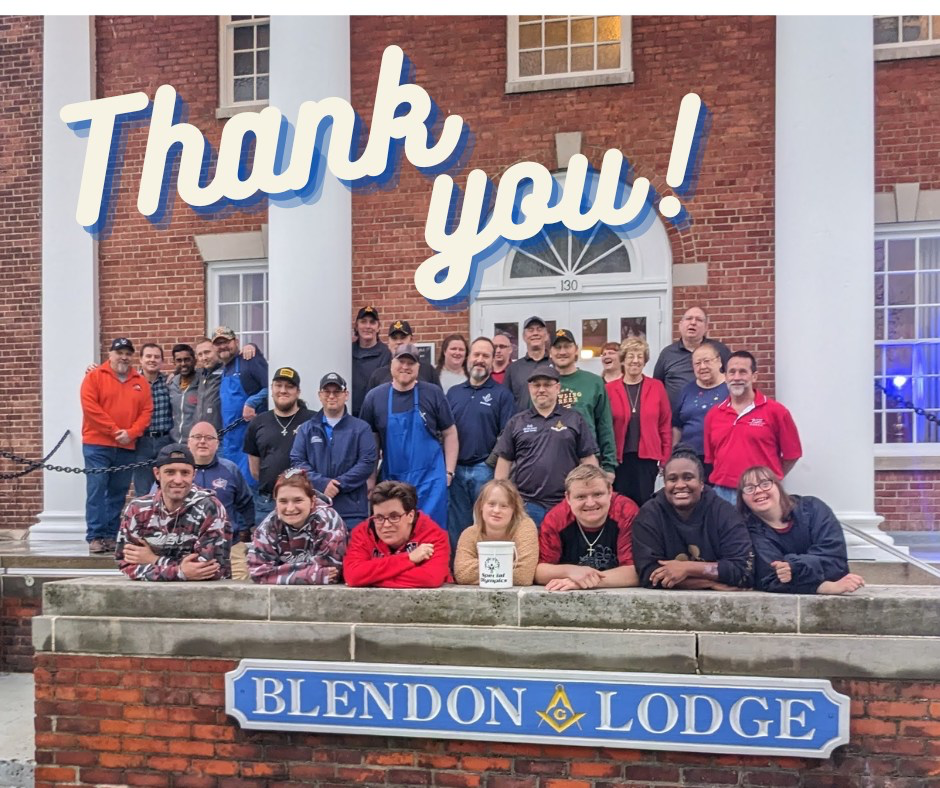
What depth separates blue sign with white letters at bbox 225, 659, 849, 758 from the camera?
4016mm

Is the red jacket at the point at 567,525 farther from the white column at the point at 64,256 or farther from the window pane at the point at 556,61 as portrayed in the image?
the window pane at the point at 556,61

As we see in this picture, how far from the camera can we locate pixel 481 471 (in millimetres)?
6652

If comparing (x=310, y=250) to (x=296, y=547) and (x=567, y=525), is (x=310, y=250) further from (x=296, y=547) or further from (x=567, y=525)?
(x=567, y=525)

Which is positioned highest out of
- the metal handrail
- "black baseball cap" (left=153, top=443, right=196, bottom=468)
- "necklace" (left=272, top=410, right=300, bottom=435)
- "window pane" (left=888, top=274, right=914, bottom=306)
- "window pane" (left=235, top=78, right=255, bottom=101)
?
"window pane" (left=235, top=78, right=255, bottom=101)

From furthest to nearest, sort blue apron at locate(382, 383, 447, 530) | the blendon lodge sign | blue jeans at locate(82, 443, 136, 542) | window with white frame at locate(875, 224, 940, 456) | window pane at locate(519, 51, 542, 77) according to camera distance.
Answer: window pane at locate(519, 51, 542, 77)
window with white frame at locate(875, 224, 940, 456)
blue jeans at locate(82, 443, 136, 542)
the blendon lodge sign
blue apron at locate(382, 383, 447, 530)

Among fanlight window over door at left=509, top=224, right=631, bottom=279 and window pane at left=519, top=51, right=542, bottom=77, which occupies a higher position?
window pane at left=519, top=51, right=542, bottom=77

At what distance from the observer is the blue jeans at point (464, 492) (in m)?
6.64

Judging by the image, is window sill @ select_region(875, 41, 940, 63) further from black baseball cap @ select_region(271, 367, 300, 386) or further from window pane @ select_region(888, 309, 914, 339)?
black baseball cap @ select_region(271, 367, 300, 386)

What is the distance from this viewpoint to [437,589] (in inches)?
176

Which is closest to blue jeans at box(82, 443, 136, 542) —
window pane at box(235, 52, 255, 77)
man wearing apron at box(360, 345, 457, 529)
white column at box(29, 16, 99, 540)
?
white column at box(29, 16, 99, 540)

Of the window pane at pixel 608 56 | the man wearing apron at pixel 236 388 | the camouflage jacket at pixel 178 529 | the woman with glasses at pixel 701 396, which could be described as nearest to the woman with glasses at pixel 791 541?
the woman with glasses at pixel 701 396

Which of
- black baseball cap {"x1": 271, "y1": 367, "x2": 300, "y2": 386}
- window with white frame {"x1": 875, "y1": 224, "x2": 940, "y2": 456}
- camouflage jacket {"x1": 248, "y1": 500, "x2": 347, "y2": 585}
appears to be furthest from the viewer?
window with white frame {"x1": 875, "y1": 224, "x2": 940, "y2": 456}

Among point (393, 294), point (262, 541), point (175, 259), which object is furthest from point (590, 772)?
point (175, 259)

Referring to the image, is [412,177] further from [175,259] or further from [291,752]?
[291,752]
